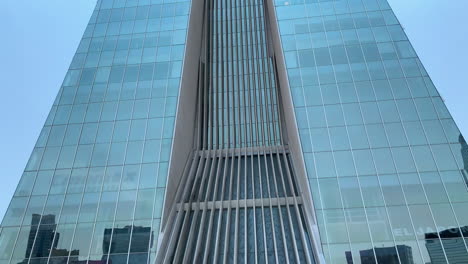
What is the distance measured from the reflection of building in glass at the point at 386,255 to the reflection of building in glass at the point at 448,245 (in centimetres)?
82

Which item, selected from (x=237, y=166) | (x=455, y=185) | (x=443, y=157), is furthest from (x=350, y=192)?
(x=237, y=166)

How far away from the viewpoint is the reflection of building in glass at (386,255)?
11891 millimetres

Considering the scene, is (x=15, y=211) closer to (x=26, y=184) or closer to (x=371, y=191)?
(x=26, y=184)

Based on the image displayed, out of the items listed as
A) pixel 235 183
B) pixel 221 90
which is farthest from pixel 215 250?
pixel 221 90

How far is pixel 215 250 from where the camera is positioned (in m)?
14.1

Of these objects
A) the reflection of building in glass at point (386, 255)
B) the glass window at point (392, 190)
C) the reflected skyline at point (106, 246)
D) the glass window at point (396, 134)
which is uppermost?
the glass window at point (396, 134)

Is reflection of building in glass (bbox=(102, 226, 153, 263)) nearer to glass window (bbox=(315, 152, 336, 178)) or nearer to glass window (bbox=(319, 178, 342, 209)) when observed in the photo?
glass window (bbox=(319, 178, 342, 209))

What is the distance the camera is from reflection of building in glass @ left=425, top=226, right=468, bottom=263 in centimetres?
1176

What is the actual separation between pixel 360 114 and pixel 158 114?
10.6 m

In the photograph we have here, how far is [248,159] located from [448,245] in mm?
11857

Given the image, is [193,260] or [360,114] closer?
[193,260]

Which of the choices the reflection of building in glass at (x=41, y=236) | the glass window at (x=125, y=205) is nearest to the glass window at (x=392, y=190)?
the glass window at (x=125, y=205)

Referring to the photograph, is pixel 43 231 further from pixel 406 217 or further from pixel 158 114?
pixel 406 217

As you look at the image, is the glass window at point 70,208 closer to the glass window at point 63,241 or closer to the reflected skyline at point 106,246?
the glass window at point 63,241
